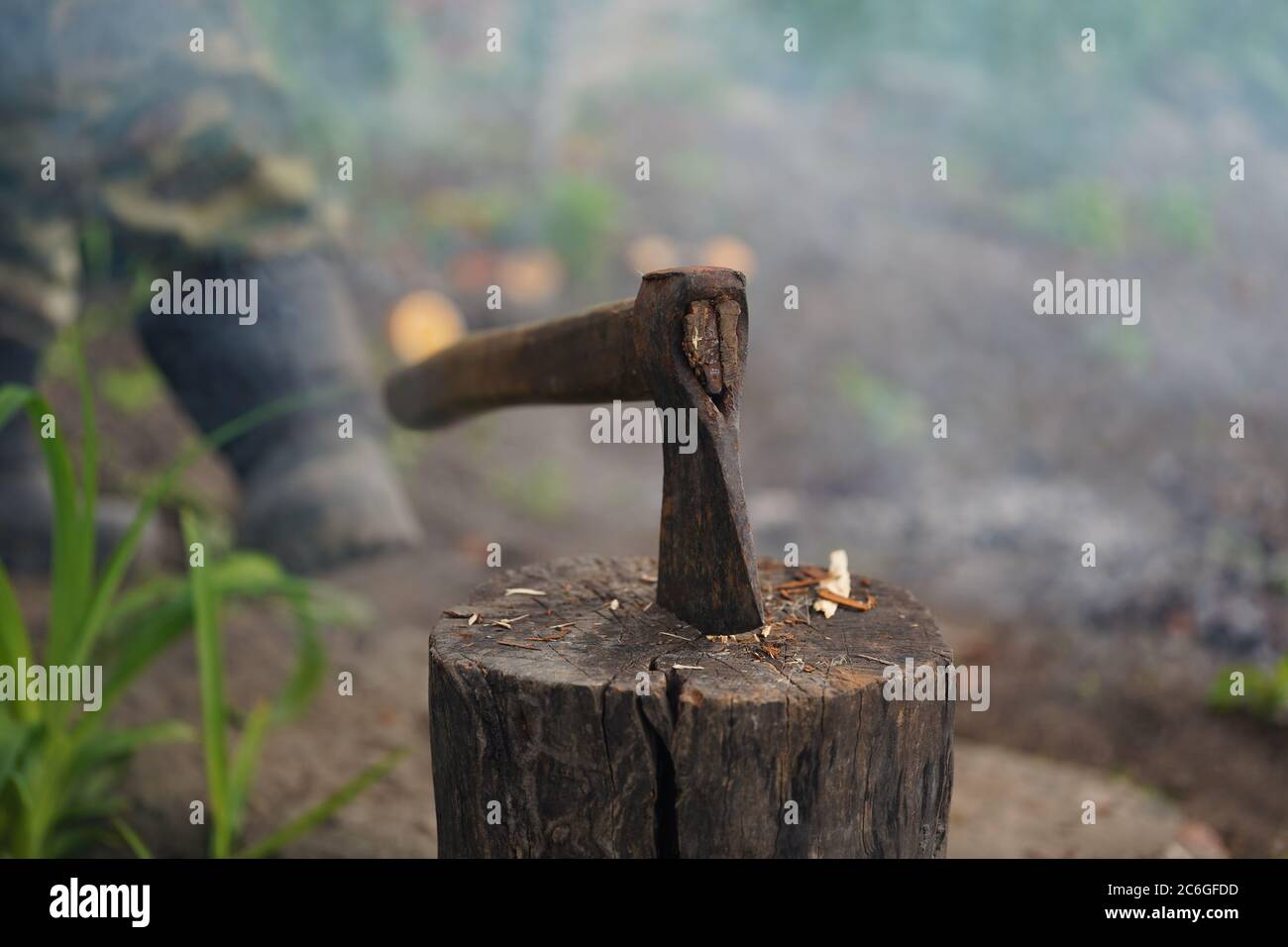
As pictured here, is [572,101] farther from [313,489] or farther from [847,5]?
[313,489]

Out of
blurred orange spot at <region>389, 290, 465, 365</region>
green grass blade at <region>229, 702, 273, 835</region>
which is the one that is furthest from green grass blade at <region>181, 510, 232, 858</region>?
blurred orange spot at <region>389, 290, 465, 365</region>

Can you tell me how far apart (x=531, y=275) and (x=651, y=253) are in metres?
0.77

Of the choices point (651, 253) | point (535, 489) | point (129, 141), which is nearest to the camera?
point (129, 141)

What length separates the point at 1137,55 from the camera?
7.01 m

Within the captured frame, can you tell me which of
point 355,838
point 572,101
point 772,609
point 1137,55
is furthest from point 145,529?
point 1137,55

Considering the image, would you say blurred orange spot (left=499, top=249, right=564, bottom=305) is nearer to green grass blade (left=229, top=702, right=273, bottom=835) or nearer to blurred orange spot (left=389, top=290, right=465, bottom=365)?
blurred orange spot (left=389, top=290, right=465, bottom=365)

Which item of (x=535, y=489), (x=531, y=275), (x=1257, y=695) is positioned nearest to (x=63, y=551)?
(x=1257, y=695)

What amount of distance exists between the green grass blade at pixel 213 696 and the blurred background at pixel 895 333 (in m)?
0.30

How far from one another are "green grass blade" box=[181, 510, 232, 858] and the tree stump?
695 mm

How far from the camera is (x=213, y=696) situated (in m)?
1.97

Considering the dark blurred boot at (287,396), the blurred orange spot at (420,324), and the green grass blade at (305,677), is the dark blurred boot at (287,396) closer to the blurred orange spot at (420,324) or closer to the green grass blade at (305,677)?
the green grass blade at (305,677)


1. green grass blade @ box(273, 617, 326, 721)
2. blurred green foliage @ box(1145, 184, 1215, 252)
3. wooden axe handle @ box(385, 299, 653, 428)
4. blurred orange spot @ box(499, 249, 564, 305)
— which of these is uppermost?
blurred green foliage @ box(1145, 184, 1215, 252)

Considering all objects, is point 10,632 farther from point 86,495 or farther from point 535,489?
point 535,489

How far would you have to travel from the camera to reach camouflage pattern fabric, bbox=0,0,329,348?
321 centimetres
